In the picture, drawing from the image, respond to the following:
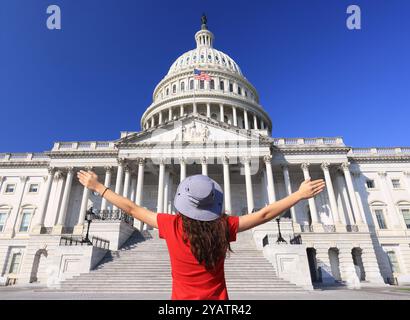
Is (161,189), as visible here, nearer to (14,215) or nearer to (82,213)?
(82,213)

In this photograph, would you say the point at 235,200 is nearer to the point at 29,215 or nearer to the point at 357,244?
the point at 357,244

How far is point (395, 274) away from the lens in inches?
1463

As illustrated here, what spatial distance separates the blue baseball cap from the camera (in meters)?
2.64

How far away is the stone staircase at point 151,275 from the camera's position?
17.4 meters

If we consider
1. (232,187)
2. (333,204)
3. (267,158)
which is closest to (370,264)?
(333,204)

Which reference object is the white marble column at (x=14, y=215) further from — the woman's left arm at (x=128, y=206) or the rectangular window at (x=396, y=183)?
the rectangular window at (x=396, y=183)

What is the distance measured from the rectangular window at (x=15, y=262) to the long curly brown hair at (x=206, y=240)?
154 feet

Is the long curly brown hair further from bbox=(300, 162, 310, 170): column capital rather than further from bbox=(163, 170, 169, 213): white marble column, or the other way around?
bbox=(300, 162, 310, 170): column capital

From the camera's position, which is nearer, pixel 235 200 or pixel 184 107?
pixel 235 200

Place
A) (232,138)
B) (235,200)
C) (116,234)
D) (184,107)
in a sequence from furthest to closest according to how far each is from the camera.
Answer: (184,107)
(235,200)
(232,138)
(116,234)

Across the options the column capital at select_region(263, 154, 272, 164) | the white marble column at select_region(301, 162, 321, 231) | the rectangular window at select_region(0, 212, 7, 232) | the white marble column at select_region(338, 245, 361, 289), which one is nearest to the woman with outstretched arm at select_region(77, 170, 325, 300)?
the white marble column at select_region(338, 245, 361, 289)

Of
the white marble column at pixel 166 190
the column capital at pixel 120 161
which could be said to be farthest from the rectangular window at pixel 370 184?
the column capital at pixel 120 161

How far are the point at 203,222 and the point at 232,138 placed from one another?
38979 mm
